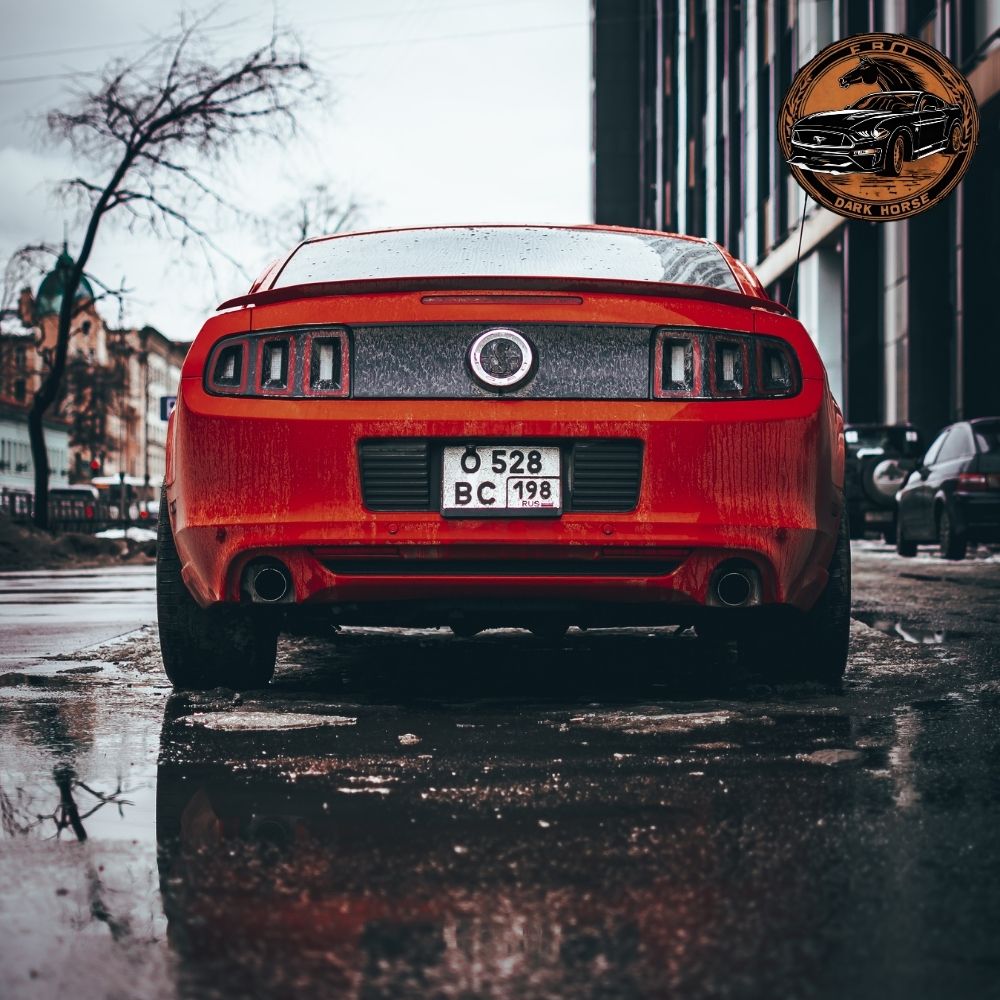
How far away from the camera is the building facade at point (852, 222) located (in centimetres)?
2505

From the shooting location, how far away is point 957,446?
16.9 m

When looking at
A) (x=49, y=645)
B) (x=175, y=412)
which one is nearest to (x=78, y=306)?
(x=49, y=645)

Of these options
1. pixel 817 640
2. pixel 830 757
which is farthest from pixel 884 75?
pixel 830 757

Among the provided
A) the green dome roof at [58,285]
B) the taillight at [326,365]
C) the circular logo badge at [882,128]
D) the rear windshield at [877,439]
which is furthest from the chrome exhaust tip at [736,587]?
the green dome roof at [58,285]

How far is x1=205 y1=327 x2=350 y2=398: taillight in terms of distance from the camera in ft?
15.3

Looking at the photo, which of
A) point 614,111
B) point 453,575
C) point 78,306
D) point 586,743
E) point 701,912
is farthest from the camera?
point 614,111

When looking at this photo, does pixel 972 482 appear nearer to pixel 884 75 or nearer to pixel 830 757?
pixel 884 75

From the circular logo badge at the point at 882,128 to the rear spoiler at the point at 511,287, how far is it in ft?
31.4

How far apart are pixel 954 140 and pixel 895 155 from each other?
2444 mm

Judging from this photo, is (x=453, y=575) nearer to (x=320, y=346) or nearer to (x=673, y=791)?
(x=320, y=346)

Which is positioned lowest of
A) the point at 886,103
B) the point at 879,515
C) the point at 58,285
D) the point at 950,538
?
the point at 950,538

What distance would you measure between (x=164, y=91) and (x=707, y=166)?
2584 cm

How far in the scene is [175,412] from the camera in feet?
15.6

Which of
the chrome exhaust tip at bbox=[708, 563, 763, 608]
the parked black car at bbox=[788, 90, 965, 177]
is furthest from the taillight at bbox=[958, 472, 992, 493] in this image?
the chrome exhaust tip at bbox=[708, 563, 763, 608]
